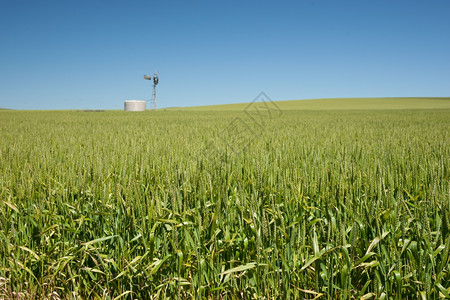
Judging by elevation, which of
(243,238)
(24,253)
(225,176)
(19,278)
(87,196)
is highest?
(225,176)

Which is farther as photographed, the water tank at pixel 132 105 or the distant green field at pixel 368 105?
the distant green field at pixel 368 105

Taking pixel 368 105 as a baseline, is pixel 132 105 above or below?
below

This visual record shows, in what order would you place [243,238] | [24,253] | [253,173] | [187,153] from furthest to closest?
[187,153], [253,173], [24,253], [243,238]

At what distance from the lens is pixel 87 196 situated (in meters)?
2.09

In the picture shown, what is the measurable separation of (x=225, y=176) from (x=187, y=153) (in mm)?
1404

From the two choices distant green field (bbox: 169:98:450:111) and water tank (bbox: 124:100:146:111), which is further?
distant green field (bbox: 169:98:450:111)

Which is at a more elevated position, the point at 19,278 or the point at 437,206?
the point at 437,206

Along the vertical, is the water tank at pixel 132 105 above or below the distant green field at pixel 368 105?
below

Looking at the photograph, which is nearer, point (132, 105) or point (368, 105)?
point (132, 105)

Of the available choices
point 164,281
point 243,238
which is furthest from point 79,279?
point 243,238

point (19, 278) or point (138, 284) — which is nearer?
point (138, 284)

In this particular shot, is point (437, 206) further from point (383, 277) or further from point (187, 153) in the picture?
point (187, 153)

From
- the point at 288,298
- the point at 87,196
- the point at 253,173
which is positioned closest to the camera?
the point at 288,298

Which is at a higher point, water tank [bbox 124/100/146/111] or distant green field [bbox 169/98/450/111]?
distant green field [bbox 169/98/450/111]
